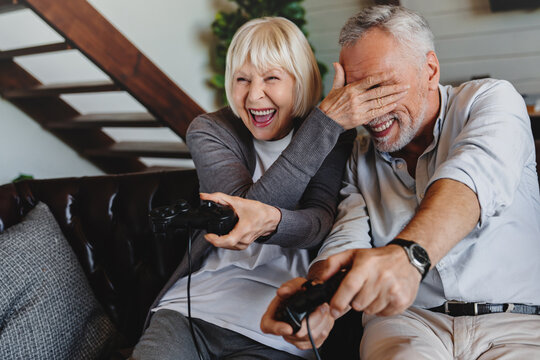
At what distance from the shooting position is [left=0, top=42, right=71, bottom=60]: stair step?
84.6 inches

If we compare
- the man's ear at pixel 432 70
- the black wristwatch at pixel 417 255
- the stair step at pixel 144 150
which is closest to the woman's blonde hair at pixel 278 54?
the man's ear at pixel 432 70

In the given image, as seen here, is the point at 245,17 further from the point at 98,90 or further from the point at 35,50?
the point at 35,50

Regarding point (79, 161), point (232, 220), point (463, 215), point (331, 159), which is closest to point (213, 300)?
point (232, 220)

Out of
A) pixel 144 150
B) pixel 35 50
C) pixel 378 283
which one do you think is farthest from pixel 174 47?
pixel 378 283

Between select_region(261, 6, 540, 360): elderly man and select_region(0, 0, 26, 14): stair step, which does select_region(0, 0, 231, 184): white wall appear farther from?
select_region(261, 6, 540, 360): elderly man

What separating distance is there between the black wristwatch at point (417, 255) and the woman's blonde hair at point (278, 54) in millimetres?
709

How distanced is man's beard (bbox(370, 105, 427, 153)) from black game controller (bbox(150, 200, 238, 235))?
500 millimetres

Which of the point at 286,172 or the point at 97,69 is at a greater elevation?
the point at 97,69

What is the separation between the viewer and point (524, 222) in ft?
3.73

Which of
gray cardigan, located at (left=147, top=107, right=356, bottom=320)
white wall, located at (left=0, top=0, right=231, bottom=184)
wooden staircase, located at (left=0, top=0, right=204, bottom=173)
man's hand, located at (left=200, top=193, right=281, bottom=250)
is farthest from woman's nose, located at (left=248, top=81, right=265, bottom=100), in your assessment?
white wall, located at (left=0, top=0, right=231, bottom=184)

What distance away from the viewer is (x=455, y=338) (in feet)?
3.55

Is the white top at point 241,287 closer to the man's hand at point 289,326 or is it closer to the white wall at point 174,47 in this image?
the man's hand at point 289,326

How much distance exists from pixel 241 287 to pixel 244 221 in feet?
1.05

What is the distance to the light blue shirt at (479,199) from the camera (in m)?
0.96
